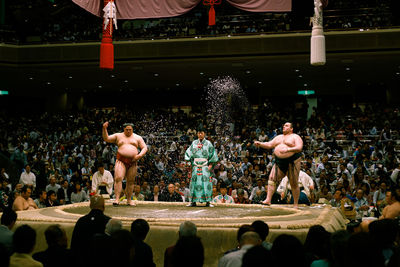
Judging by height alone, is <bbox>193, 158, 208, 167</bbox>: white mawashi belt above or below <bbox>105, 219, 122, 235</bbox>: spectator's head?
above

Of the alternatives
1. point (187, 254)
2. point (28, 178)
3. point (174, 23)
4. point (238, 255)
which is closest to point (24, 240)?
point (187, 254)

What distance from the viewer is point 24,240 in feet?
6.08

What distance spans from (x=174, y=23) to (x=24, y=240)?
954 centimetres

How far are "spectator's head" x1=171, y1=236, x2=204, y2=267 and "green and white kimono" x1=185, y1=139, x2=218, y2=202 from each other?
10.7 ft

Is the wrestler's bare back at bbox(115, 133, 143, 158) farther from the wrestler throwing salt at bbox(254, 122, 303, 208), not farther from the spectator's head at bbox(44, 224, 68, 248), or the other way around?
the spectator's head at bbox(44, 224, 68, 248)

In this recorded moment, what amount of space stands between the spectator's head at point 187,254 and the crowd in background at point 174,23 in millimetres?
8027

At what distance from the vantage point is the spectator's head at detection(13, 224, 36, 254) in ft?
6.07

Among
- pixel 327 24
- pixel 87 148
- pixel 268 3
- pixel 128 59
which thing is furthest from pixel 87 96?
pixel 268 3

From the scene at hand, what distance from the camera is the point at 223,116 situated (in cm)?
1125

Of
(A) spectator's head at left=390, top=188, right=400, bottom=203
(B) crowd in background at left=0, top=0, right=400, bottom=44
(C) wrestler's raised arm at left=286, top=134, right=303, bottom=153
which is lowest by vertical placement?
(A) spectator's head at left=390, top=188, right=400, bottom=203

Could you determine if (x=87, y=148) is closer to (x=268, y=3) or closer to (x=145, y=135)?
(x=145, y=135)

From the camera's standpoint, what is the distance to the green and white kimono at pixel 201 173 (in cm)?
490

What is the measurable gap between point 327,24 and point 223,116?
9.84 feet

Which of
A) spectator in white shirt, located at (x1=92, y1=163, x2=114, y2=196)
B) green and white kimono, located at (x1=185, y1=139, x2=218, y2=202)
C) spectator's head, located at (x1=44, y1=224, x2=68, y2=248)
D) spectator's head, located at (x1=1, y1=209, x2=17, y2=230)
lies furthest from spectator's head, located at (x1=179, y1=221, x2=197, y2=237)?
spectator in white shirt, located at (x1=92, y1=163, x2=114, y2=196)
